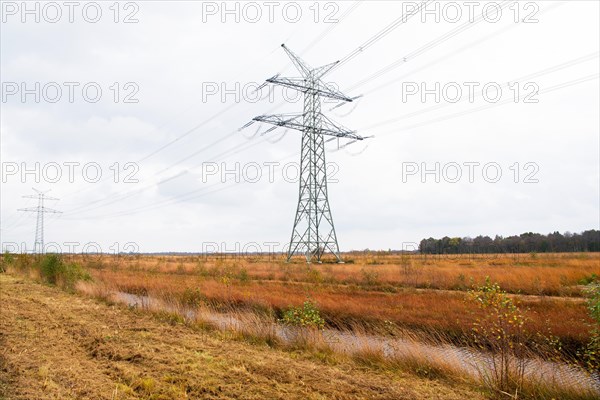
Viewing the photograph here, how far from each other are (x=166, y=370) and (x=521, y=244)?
128 metres

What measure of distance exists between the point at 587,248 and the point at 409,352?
118 metres

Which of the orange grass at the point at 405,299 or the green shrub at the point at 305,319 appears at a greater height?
the green shrub at the point at 305,319

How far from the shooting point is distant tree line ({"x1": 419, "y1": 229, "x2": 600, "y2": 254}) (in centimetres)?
10544

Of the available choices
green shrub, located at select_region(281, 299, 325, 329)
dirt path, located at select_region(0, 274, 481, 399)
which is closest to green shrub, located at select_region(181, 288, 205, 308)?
dirt path, located at select_region(0, 274, 481, 399)

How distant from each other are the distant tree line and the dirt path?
361ft

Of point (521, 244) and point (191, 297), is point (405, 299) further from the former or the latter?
point (521, 244)

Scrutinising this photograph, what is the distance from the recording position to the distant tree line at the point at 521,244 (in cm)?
10544

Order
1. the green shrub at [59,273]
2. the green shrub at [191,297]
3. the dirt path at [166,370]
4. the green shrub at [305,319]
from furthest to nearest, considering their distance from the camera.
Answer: the green shrub at [59,273] → the green shrub at [191,297] → the green shrub at [305,319] → the dirt path at [166,370]

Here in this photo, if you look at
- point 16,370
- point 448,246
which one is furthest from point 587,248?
point 16,370

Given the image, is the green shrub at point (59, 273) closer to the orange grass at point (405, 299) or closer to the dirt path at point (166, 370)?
the orange grass at point (405, 299)

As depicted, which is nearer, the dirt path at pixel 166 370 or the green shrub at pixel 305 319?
the dirt path at pixel 166 370

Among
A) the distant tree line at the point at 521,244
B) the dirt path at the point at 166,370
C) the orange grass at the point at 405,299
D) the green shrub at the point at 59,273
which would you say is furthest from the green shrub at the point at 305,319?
the distant tree line at the point at 521,244

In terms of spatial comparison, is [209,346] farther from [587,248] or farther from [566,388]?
[587,248]

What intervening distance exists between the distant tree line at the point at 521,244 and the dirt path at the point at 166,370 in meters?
110
